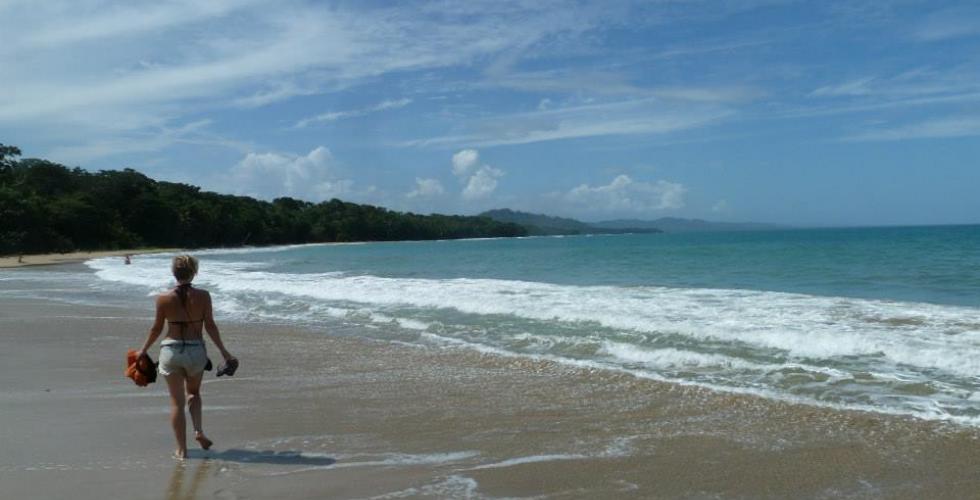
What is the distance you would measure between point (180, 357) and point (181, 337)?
15 cm

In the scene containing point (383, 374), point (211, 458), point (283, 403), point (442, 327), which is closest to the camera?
point (211, 458)

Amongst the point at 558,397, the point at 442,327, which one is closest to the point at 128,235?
the point at 442,327

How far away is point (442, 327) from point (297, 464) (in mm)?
8164

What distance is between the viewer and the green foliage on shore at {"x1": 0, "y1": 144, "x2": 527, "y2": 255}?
67.6 metres

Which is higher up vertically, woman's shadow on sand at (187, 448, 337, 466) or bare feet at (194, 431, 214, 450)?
bare feet at (194, 431, 214, 450)

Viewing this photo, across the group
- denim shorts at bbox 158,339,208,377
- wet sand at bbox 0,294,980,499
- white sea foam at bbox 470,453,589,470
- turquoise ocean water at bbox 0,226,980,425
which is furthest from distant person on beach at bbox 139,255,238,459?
turquoise ocean water at bbox 0,226,980,425

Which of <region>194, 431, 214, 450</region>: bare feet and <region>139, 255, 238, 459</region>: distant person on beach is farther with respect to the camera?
<region>194, 431, 214, 450</region>: bare feet

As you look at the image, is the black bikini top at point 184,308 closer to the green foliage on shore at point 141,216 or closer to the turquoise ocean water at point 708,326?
the turquoise ocean water at point 708,326

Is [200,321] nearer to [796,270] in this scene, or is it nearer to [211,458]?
[211,458]

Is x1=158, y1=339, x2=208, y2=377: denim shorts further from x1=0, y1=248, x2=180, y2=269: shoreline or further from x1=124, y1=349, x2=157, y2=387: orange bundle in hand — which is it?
x1=0, y1=248, x2=180, y2=269: shoreline

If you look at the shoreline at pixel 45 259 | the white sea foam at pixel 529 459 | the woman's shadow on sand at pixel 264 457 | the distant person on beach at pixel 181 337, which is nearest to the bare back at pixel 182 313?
the distant person on beach at pixel 181 337

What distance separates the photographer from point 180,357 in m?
5.77

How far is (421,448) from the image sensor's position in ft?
19.8

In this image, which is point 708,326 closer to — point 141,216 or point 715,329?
point 715,329
